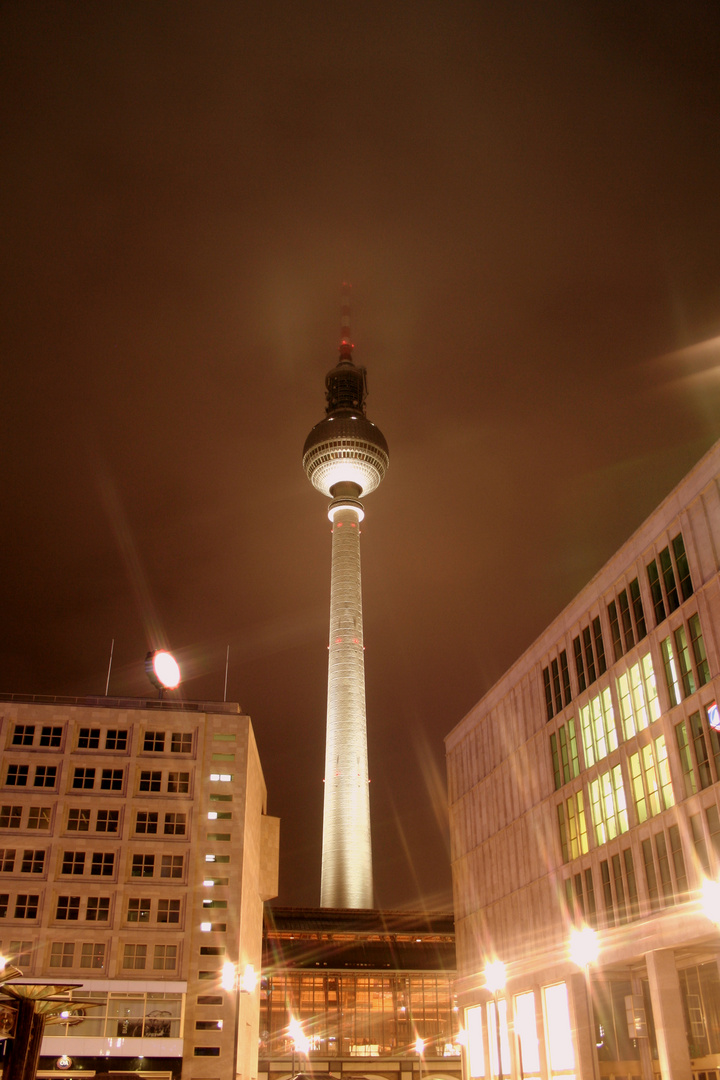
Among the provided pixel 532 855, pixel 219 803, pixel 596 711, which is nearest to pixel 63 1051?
pixel 219 803

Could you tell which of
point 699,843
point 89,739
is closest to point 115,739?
point 89,739

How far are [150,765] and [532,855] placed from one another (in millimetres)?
37410

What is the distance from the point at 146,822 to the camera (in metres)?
86.6

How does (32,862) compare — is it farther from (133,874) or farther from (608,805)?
(608,805)

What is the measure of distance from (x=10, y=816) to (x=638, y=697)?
5807cm

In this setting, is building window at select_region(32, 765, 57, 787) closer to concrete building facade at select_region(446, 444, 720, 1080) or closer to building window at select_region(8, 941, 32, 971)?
building window at select_region(8, 941, 32, 971)

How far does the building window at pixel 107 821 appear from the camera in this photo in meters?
85.6

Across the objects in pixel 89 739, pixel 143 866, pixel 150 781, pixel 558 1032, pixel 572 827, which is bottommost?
pixel 558 1032

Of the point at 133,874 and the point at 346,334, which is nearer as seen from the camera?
the point at 133,874

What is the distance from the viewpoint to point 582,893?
64.3 metres

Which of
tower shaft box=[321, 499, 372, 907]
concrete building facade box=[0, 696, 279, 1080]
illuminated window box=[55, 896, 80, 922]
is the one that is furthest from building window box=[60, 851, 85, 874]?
tower shaft box=[321, 499, 372, 907]

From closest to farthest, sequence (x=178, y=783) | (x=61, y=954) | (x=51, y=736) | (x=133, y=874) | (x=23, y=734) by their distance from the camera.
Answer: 1. (x=61, y=954)
2. (x=133, y=874)
3. (x=23, y=734)
4. (x=51, y=736)
5. (x=178, y=783)

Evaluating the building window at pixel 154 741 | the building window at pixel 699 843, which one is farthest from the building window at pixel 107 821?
the building window at pixel 699 843

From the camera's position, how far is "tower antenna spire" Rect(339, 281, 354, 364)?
175875mm
